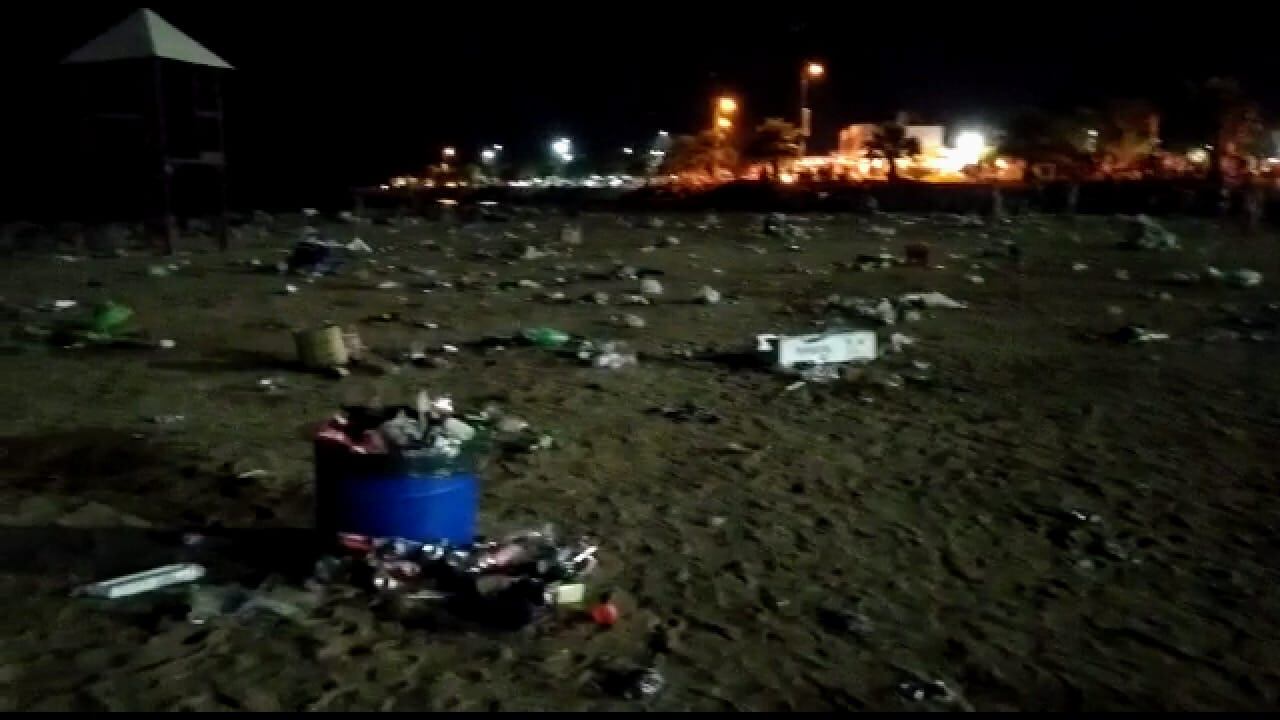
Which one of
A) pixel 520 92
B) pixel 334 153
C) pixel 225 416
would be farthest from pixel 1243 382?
pixel 520 92

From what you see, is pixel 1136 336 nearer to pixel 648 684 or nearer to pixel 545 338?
pixel 545 338

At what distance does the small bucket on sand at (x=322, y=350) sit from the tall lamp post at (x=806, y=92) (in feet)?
132

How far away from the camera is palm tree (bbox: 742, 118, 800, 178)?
44.2 m

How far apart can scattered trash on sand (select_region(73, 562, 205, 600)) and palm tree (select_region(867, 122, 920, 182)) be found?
41.0m

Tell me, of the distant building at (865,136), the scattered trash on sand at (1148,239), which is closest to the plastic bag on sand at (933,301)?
the scattered trash on sand at (1148,239)

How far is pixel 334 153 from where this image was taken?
4728 cm

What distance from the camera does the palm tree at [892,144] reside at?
146ft

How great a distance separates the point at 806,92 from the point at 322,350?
5327 cm

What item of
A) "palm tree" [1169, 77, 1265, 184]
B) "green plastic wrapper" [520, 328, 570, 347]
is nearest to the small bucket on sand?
"green plastic wrapper" [520, 328, 570, 347]

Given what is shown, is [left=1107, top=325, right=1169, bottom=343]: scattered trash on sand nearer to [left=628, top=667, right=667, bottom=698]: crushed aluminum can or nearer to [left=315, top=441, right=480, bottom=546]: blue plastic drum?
[left=315, top=441, right=480, bottom=546]: blue plastic drum

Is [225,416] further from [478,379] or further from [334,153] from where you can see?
[334,153]

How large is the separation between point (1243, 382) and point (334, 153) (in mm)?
42629

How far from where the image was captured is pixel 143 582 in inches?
177

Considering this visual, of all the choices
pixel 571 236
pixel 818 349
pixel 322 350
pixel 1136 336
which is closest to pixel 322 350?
pixel 322 350
